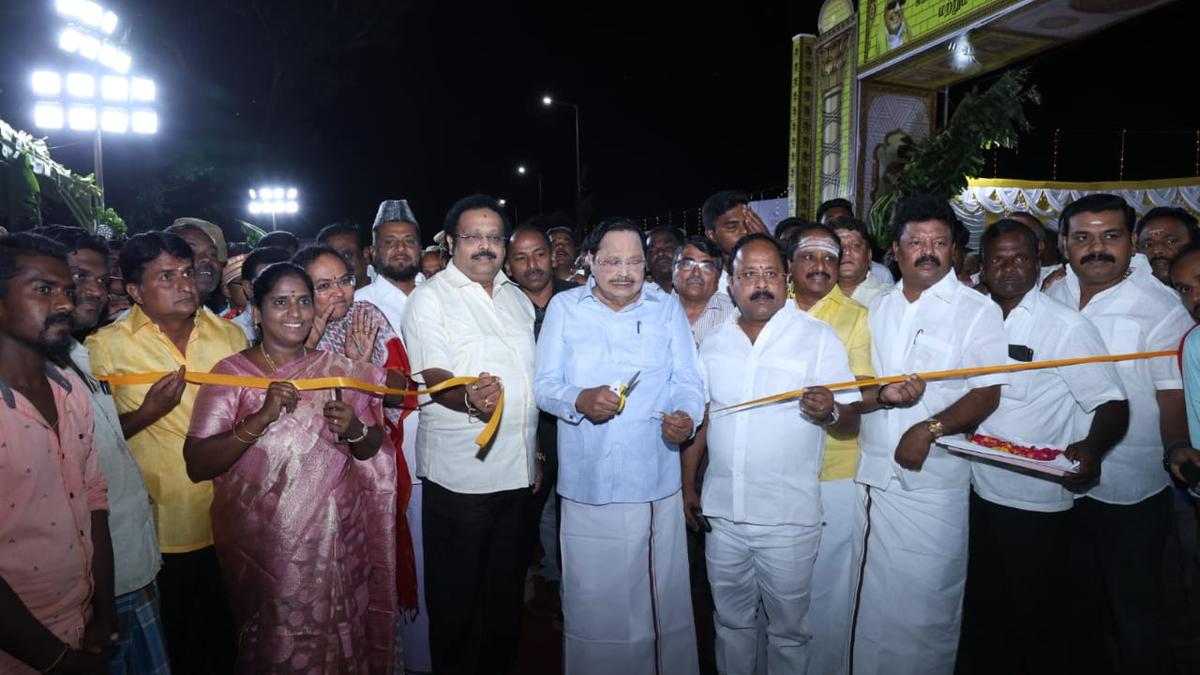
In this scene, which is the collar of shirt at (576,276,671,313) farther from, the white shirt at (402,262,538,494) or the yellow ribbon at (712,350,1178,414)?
the yellow ribbon at (712,350,1178,414)

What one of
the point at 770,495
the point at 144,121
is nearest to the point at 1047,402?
the point at 770,495

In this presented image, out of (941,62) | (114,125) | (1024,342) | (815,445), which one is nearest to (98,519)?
(815,445)

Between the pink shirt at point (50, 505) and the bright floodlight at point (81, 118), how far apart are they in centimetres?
1366

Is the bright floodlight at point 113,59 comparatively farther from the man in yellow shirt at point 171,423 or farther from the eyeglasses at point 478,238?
the eyeglasses at point 478,238

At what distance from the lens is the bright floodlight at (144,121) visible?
1312 centimetres

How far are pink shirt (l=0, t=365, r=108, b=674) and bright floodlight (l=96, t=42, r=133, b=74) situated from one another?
13.5m

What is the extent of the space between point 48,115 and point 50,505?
1451 cm

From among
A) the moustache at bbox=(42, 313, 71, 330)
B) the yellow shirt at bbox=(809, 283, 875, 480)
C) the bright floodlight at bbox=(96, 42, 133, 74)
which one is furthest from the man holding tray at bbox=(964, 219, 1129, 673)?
the bright floodlight at bbox=(96, 42, 133, 74)

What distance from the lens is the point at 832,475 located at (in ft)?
11.4

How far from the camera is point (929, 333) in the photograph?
126 inches

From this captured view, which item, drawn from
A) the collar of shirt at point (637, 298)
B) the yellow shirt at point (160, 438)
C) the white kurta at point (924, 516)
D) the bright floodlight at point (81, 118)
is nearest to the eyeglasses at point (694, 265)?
the collar of shirt at point (637, 298)

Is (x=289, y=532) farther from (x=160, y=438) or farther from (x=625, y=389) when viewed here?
(x=625, y=389)

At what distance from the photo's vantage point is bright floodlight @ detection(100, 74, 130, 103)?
12.4 m

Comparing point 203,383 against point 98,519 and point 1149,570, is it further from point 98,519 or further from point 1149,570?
point 1149,570
